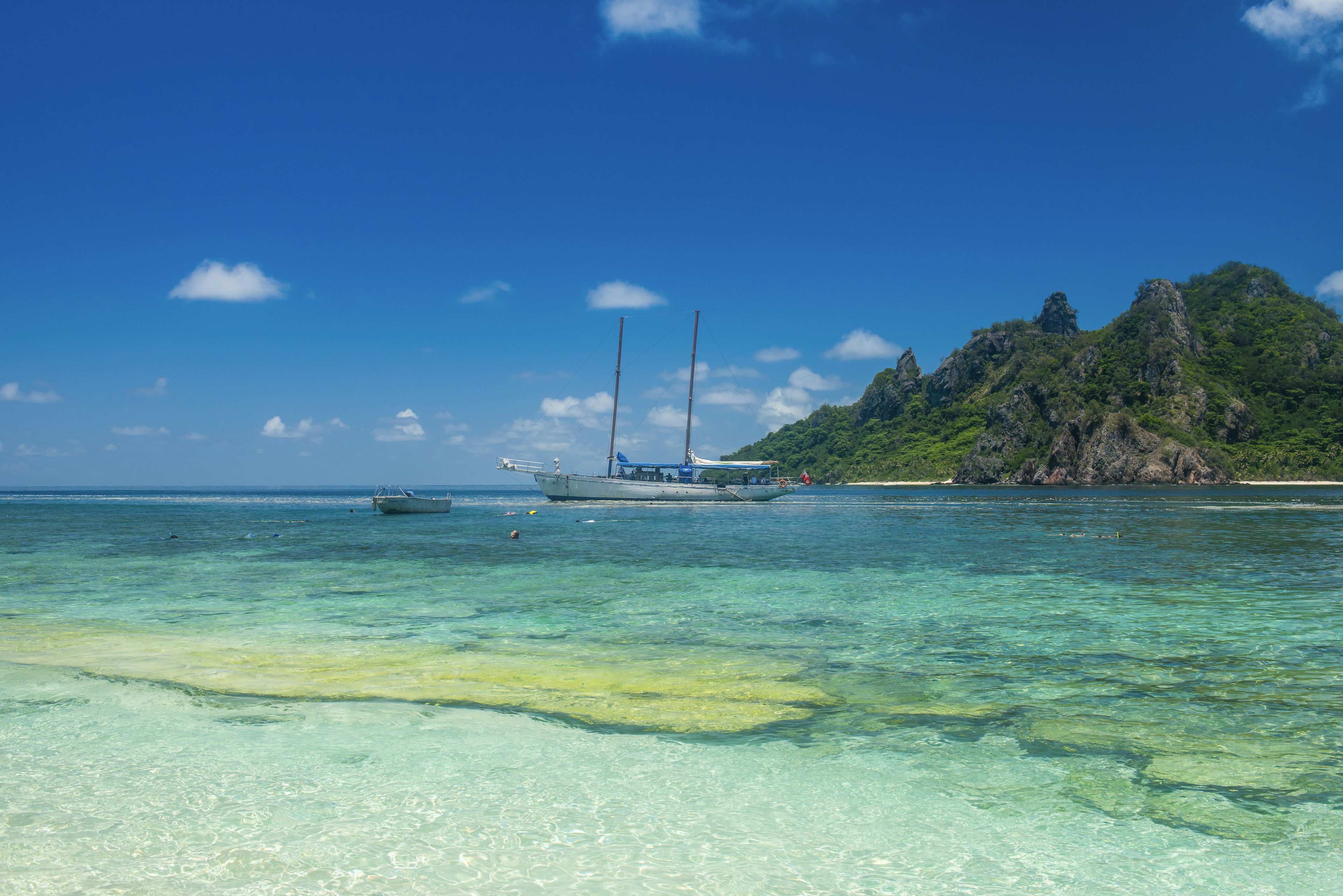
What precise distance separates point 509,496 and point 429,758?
126m

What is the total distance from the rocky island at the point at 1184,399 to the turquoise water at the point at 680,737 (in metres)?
134

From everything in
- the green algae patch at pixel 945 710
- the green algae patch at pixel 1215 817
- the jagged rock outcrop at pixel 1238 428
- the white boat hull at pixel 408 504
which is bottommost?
the white boat hull at pixel 408 504

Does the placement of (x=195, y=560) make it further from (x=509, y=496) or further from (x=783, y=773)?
(x=509, y=496)

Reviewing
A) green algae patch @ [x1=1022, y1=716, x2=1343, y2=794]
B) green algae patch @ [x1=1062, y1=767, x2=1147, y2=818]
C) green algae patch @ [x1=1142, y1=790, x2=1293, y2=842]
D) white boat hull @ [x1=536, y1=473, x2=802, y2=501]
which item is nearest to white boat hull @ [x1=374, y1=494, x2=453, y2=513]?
white boat hull @ [x1=536, y1=473, x2=802, y2=501]

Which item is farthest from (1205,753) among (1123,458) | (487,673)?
(1123,458)

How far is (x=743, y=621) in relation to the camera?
14.2 m

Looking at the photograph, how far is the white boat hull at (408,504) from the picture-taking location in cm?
5772

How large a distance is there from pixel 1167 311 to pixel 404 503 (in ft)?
524

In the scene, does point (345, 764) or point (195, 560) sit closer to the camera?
point (345, 764)

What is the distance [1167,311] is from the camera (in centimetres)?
15500

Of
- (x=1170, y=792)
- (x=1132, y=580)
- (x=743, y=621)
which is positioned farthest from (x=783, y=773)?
(x=1132, y=580)

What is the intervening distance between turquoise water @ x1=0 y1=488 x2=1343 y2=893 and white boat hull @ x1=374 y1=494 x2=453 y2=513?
38.8 meters

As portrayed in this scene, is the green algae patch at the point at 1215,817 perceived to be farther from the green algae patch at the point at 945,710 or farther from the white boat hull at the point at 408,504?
the white boat hull at the point at 408,504

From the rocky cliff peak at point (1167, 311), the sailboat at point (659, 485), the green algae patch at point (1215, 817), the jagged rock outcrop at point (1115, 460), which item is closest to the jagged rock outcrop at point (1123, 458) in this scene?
the jagged rock outcrop at point (1115, 460)
